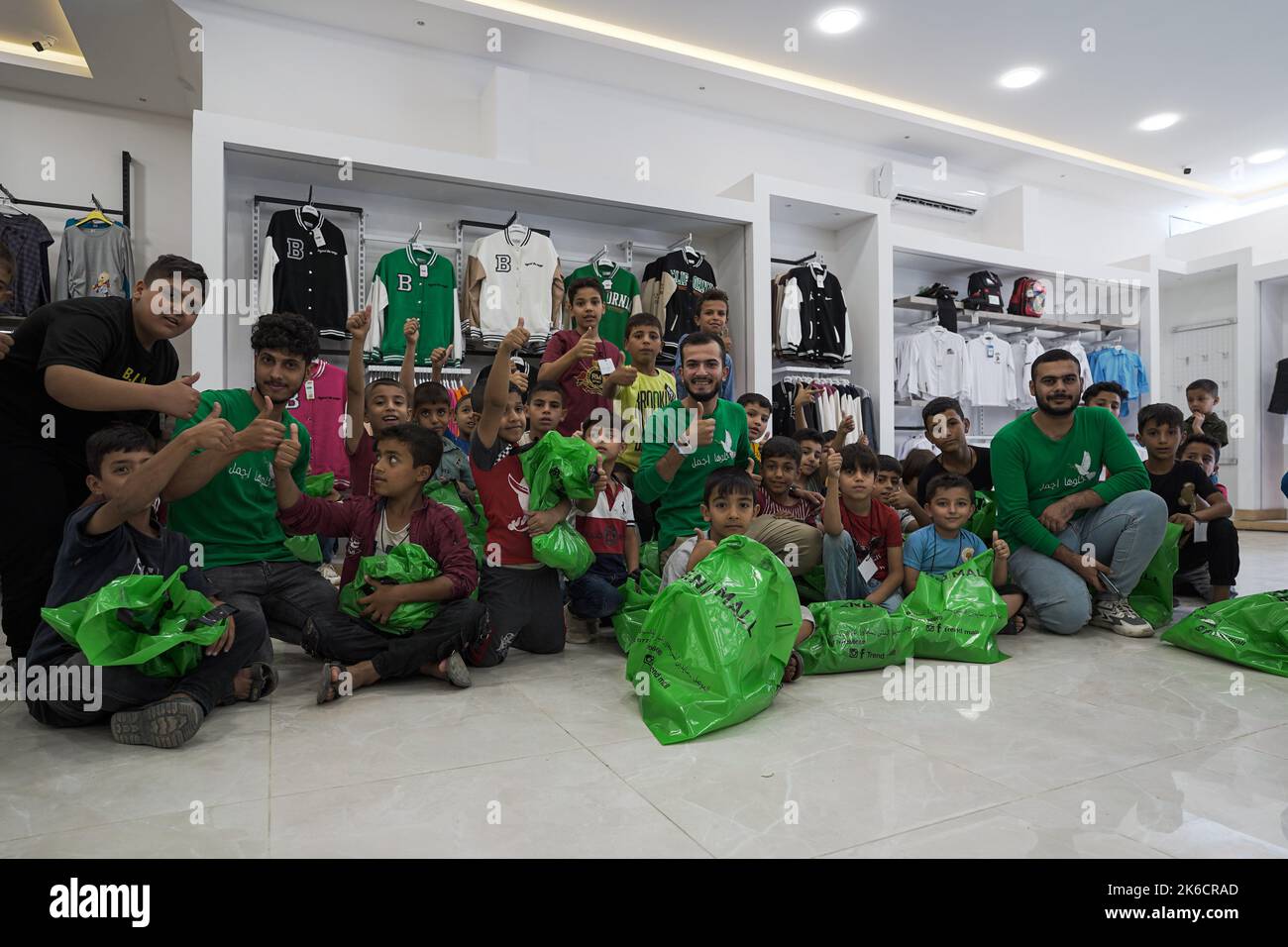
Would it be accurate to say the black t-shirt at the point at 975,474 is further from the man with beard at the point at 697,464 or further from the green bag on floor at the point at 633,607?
the green bag on floor at the point at 633,607

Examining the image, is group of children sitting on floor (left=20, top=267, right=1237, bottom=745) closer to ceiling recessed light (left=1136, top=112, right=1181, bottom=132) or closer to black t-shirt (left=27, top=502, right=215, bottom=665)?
black t-shirt (left=27, top=502, right=215, bottom=665)

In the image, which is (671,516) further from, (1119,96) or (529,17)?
(1119,96)

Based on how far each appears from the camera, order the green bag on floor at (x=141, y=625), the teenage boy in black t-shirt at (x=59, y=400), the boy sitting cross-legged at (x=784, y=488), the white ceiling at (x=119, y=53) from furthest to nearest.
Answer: the white ceiling at (x=119, y=53)
the boy sitting cross-legged at (x=784, y=488)
the teenage boy in black t-shirt at (x=59, y=400)
the green bag on floor at (x=141, y=625)

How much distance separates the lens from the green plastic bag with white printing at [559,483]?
2400 mm

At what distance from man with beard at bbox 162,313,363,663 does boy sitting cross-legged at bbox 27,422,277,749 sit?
0.32 metres

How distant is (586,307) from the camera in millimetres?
3188

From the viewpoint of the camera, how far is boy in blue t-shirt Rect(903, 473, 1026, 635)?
279 centimetres

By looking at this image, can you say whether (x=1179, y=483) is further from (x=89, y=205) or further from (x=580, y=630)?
(x=89, y=205)

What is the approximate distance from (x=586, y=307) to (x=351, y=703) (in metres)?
1.86

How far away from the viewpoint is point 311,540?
8.47 ft

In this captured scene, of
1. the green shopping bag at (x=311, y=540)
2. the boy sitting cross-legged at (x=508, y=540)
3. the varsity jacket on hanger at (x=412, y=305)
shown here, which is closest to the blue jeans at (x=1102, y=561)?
the boy sitting cross-legged at (x=508, y=540)

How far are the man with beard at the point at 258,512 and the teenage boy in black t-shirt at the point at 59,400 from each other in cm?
23
